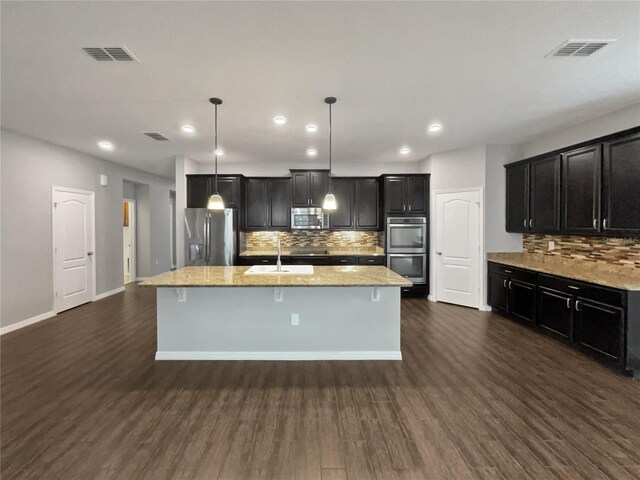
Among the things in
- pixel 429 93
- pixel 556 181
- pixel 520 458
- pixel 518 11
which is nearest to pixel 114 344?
pixel 520 458

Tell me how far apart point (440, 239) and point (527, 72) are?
11.3 ft

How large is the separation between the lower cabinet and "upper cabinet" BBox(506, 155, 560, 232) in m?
0.75

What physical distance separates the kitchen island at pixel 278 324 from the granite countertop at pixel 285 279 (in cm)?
9

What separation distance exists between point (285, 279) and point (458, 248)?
3.74 metres

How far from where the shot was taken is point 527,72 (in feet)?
9.04

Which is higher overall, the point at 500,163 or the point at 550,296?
the point at 500,163

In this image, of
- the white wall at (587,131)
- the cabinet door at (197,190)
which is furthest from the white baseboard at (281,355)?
the white wall at (587,131)

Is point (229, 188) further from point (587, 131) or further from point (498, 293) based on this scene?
point (587, 131)

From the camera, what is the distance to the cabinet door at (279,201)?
20.9 feet

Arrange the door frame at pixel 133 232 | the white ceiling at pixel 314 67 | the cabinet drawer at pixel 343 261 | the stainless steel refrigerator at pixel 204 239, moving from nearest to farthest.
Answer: the white ceiling at pixel 314 67
the stainless steel refrigerator at pixel 204 239
the cabinet drawer at pixel 343 261
the door frame at pixel 133 232

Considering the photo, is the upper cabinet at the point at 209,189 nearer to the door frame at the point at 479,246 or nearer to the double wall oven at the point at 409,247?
the double wall oven at the point at 409,247

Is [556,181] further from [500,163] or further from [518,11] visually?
[518,11]

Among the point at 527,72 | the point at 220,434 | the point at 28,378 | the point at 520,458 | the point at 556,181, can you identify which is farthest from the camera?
the point at 556,181

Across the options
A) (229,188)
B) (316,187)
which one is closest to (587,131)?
(316,187)
